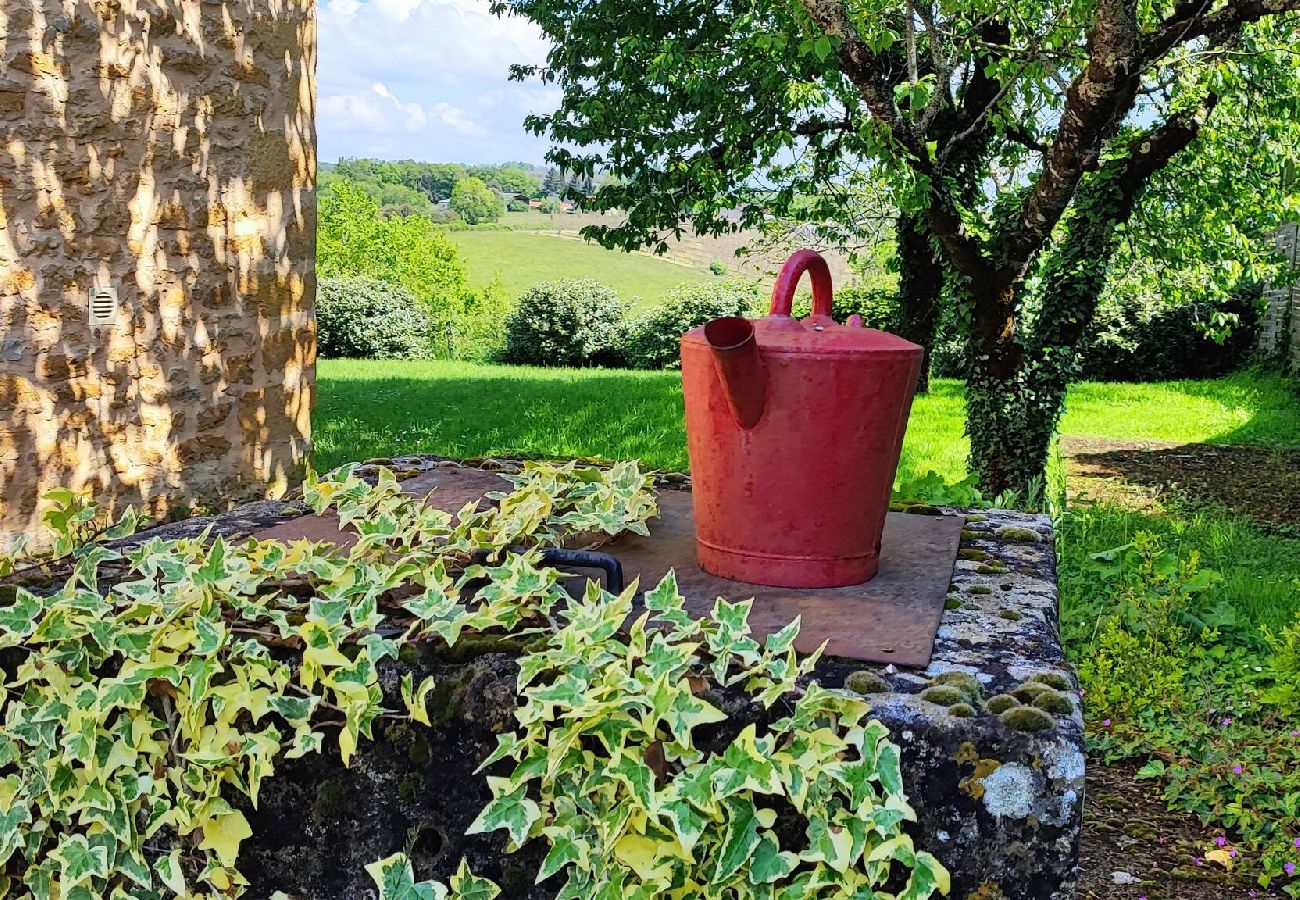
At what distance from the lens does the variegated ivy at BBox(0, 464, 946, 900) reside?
1.17m

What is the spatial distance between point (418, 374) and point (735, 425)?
12799mm

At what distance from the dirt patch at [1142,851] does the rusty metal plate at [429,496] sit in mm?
1699

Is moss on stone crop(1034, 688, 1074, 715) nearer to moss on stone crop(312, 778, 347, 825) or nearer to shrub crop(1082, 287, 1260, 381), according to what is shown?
moss on stone crop(312, 778, 347, 825)

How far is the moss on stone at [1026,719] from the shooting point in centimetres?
118

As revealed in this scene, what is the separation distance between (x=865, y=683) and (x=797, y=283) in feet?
2.11

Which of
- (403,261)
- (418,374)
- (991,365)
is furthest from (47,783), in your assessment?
(403,261)

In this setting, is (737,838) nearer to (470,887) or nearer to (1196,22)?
(470,887)

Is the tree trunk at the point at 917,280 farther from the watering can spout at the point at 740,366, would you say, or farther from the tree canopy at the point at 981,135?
the watering can spout at the point at 740,366

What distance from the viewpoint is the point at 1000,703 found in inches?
48.2

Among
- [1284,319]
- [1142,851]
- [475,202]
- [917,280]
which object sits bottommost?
[1142,851]

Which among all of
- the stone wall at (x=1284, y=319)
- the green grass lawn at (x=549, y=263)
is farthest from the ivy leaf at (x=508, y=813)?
the green grass lawn at (x=549, y=263)

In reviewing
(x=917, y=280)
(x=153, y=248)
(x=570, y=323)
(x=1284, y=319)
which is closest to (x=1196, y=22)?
(x=153, y=248)

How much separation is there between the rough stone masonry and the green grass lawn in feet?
88.2

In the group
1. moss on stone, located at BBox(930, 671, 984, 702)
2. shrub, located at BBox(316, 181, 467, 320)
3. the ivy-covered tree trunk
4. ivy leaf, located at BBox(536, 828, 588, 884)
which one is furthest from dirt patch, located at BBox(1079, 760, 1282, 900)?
shrub, located at BBox(316, 181, 467, 320)
